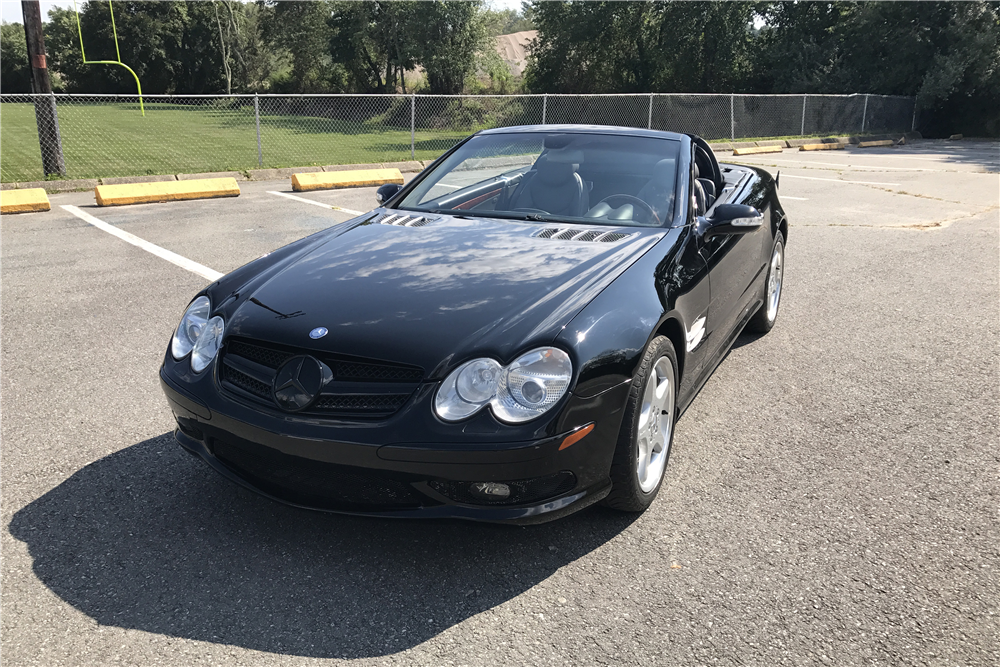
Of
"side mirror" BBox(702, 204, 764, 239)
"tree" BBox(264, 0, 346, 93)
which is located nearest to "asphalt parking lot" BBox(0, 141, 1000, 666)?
"side mirror" BBox(702, 204, 764, 239)

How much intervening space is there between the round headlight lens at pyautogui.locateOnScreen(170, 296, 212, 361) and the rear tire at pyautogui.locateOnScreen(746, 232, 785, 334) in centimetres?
351

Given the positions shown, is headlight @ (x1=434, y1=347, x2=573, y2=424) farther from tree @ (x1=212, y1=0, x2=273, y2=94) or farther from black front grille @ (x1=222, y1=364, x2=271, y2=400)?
tree @ (x1=212, y1=0, x2=273, y2=94)

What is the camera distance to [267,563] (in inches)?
106

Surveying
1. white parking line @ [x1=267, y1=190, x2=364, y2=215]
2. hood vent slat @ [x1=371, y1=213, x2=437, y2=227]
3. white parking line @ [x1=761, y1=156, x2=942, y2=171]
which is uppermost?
hood vent slat @ [x1=371, y1=213, x2=437, y2=227]

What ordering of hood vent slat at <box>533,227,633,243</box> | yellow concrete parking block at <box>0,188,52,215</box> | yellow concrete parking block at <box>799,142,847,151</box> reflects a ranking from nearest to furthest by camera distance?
hood vent slat at <box>533,227,633,243</box>
yellow concrete parking block at <box>0,188,52,215</box>
yellow concrete parking block at <box>799,142,847,151</box>

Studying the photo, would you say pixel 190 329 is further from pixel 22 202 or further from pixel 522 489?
pixel 22 202

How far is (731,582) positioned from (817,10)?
34488 mm

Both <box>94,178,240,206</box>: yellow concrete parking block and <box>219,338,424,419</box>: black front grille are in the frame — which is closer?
<box>219,338,424,419</box>: black front grille

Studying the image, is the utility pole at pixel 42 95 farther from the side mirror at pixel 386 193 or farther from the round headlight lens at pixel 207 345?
the round headlight lens at pixel 207 345

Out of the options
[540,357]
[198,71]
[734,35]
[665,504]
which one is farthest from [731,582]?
[198,71]

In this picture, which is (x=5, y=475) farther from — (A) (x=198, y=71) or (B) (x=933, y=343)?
(A) (x=198, y=71)

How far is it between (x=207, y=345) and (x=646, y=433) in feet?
5.72

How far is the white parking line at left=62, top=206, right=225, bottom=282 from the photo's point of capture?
6.81 metres

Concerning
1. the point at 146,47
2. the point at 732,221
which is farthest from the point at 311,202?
the point at 146,47
